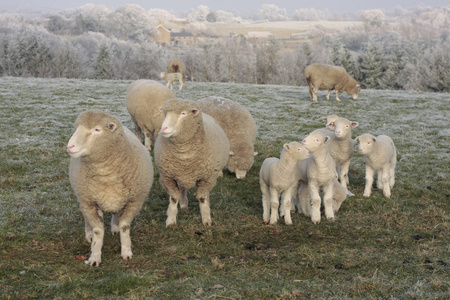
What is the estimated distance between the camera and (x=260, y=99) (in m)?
22.2

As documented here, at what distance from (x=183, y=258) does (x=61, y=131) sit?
9.83 metres

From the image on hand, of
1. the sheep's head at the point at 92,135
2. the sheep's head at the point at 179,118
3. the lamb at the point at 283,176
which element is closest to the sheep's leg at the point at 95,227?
the sheep's head at the point at 92,135

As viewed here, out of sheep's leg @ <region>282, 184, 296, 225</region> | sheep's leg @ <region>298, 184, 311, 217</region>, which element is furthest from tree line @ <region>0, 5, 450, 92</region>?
sheep's leg @ <region>282, 184, 296, 225</region>

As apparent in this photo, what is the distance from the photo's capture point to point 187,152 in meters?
6.84

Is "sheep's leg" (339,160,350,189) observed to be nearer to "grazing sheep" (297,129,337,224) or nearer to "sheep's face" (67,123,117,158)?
"grazing sheep" (297,129,337,224)

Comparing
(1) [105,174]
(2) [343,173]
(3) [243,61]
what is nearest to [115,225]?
(1) [105,174]

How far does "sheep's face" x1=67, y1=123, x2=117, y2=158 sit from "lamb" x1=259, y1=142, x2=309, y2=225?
291 centimetres

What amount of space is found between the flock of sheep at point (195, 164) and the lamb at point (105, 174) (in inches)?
0.5

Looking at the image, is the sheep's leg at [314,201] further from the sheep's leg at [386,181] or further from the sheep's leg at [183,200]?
the sheep's leg at [183,200]

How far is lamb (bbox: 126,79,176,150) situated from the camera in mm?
11234

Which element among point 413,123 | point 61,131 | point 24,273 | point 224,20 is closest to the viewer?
point 24,273

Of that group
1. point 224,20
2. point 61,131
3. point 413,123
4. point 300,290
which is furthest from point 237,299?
point 224,20

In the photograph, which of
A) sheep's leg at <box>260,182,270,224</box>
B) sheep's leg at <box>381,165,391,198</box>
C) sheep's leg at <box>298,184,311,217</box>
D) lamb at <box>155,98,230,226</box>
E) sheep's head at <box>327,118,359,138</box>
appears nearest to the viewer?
lamb at <box>155,98,230,226</box>

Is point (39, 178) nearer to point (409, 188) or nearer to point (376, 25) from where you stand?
point (409, 188)
